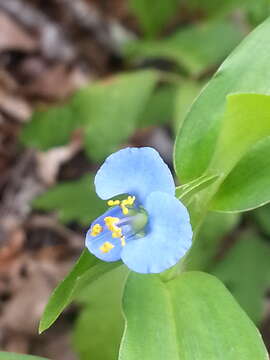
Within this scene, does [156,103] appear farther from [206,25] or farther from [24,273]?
[24,273]

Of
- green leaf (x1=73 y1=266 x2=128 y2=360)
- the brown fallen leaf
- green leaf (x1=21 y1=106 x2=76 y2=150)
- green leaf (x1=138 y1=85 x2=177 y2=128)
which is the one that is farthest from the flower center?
the brown fallen leaf

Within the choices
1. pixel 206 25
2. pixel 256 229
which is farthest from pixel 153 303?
pixel 206 25

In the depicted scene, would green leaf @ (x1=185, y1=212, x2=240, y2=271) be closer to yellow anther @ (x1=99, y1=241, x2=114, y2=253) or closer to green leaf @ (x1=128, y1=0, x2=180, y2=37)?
yellow anther @ (x1=99, y1=241, x2=114, y2=253)

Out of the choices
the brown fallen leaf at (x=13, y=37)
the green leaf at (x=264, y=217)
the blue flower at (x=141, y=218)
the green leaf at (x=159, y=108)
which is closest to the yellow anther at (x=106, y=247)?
the blue flower at (x=141, y=218)

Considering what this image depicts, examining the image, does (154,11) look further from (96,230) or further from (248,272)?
(96,230)

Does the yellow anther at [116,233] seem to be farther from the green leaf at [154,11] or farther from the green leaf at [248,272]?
the green leaf at [154,11]

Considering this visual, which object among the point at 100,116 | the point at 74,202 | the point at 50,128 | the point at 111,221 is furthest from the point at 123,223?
the point at 50,128
